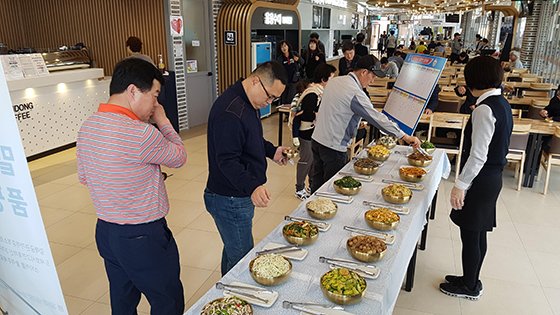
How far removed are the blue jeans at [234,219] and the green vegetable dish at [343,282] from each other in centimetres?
79

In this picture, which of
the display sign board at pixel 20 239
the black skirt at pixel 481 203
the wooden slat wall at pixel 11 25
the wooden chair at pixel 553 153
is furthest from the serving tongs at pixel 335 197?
the wooden slat wall at pixel 11 25

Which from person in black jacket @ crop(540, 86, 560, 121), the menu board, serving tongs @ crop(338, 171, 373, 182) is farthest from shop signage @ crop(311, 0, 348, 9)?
serving tongs @ crop(338, 171, 373, 182)

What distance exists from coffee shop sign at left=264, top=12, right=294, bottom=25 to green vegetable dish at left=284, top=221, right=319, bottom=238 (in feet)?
24.8

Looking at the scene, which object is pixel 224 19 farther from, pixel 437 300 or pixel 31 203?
pixel 31 203

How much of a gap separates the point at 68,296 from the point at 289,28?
8.53 metres

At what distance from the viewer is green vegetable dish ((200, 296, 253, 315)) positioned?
1542mm

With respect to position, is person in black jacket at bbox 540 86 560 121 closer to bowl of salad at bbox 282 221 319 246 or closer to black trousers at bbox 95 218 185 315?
bowl of salad at bbox 282 221 319 246

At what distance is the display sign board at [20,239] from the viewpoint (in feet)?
4.62

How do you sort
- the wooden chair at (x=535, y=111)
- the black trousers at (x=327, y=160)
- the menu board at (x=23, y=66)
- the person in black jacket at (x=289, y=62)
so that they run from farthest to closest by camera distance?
the person in black jacket at (x=289, y=62) < the wooden chair at (x=535, y=111) < the menu board at (x=23, y=66) < the black trousers at (x=327, y=160)

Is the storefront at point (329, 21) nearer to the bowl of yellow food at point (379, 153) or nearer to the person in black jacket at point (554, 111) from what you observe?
the person in black jacket at point (554, 111)

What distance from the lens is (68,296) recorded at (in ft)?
10.3

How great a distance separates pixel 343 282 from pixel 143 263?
3.19 ft

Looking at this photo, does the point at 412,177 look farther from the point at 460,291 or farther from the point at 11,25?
the point at 11,25

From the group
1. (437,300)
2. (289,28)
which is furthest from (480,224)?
(289,28)
